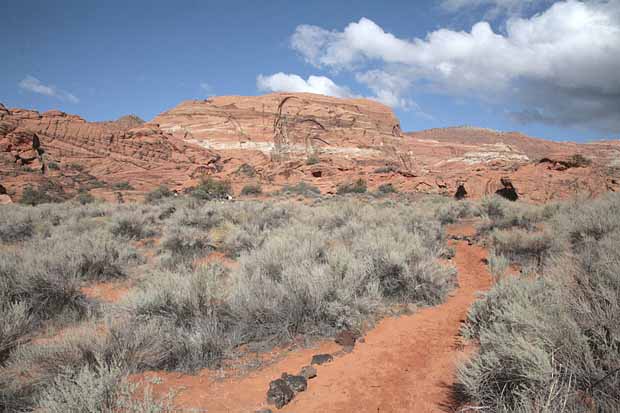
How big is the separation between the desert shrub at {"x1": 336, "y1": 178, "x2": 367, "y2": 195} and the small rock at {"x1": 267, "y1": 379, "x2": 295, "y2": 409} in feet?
63.1

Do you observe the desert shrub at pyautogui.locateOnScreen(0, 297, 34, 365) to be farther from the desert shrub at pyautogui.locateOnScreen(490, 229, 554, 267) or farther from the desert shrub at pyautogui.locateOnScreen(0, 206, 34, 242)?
the desert shrub at pyautogui.locateOnScreen(490, 229, 554, 267)

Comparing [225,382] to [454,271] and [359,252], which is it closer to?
[359,252]

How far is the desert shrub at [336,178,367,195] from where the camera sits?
21.4 metres

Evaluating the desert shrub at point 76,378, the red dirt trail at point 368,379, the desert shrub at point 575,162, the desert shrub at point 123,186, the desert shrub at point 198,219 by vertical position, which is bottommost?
the red dirt trail at point 368,379

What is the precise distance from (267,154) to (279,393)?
40548mm

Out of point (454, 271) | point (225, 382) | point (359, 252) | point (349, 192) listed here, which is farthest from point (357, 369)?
point (349, 192)

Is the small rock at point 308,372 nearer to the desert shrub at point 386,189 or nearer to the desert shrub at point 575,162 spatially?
the desert shrub at point 575,162

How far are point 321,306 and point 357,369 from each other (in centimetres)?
91

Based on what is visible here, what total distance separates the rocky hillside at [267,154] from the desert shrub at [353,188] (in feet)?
3.97

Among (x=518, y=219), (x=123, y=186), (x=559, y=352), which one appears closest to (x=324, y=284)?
(x=559, y=352)

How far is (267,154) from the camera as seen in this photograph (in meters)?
41.6

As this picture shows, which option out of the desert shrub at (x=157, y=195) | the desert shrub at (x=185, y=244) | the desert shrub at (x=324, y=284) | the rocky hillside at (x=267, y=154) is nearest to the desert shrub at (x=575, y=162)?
the rocky hillside at (x=267, y=154)

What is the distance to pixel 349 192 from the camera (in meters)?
21.6

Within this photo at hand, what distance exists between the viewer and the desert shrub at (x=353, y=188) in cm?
2144
